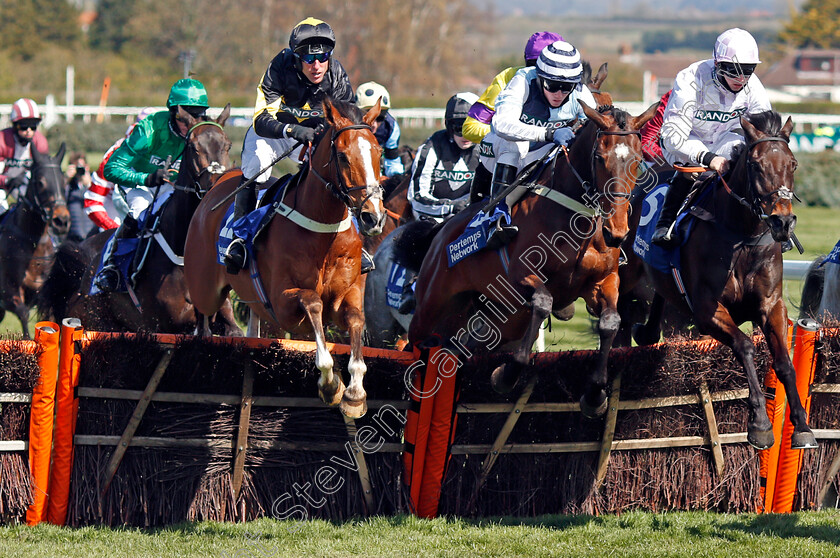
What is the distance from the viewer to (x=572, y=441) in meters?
5.97

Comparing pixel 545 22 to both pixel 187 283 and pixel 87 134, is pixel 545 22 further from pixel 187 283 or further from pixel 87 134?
pixel 187 283

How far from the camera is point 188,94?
8.10m

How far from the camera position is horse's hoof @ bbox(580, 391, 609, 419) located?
573cm

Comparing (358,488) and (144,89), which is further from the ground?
(144,89)

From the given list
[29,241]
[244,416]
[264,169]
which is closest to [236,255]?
[264,169]

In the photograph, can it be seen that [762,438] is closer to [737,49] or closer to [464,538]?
[464,538]

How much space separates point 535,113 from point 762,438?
2.38 metres

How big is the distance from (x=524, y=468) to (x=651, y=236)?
183 cm

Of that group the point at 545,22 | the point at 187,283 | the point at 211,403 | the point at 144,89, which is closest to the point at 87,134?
the point at 144,89

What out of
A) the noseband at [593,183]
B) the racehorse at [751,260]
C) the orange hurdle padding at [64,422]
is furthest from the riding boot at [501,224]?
the orange hurdle padding at [64,422]

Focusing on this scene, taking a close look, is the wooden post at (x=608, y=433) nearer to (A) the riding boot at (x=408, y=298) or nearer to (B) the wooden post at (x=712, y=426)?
(B) the wooden post at (x=712, y=426)

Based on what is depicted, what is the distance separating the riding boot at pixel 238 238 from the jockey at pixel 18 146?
17.5ft

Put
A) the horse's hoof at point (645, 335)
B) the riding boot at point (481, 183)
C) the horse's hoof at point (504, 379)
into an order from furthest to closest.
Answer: the riding boot at point (481, 183)
the horse's hoof at point (645, 335)
the horse's hoof at point (504, 379)

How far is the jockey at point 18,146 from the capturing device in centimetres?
1136
